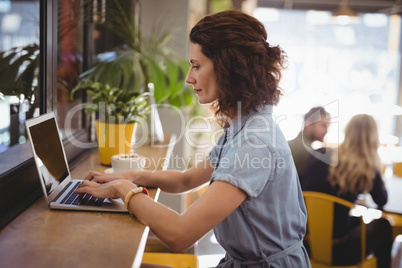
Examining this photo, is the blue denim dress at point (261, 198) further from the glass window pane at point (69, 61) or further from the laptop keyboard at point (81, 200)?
the glass window pane at point (69, 61)

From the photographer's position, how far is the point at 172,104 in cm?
322

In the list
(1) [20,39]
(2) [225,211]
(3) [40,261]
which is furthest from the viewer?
(1) [20,39]

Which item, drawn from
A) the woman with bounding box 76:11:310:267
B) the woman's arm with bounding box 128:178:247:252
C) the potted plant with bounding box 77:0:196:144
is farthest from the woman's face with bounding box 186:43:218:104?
the potted plant with bounding box 77:0:196:144

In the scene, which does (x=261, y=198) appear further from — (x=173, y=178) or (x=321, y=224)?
(x=321, y=224)

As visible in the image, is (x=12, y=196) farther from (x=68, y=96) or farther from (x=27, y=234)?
(x=68, y=96)

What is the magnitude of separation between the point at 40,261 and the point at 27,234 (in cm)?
20

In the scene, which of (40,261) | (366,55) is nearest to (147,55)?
(40,261)

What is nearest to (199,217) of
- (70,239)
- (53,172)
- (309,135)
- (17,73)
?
(70,239)

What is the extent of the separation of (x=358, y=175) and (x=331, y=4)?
404 centimetres

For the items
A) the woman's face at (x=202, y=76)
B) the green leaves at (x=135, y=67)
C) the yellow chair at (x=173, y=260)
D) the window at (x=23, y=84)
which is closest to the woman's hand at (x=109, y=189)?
the window at (x=23, y=84)

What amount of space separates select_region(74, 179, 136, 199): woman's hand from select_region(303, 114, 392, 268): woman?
1.77 m

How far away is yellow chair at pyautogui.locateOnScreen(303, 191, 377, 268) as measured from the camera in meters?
2.17

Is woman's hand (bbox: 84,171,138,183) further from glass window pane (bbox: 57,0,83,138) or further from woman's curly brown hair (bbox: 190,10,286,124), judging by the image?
glass window pane (bbox: 57,0,83,138)

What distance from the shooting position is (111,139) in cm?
211
